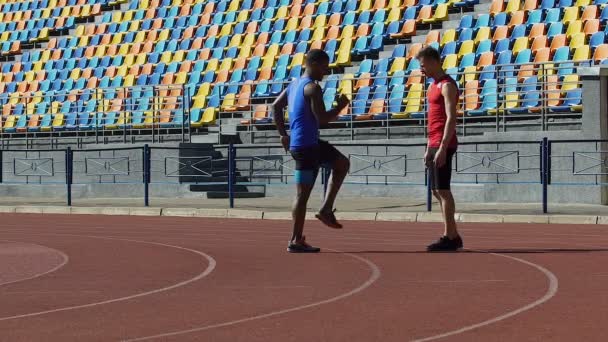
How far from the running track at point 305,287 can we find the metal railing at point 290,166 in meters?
4.80

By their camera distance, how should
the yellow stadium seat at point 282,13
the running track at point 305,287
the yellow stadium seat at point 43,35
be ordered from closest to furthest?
the running track at point 305,287 → the yellow stadium seat at point 282,13 → the yellow stadium seat at point 43,35

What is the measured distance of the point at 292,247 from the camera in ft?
41.8

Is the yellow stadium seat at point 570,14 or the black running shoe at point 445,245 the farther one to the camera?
the yellow stadium seat at point 570,14

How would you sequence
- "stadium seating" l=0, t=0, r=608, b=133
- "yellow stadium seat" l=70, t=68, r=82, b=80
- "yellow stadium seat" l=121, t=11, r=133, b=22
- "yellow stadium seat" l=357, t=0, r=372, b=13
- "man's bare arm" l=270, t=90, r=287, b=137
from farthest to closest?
"yellow stadium seat" l=121, t=11, r=133, b=22
"yellow stadium seat" l=70, t=68, r=82, b=80
"yellow stadium seat" l=357, t=0, r=372, b=13
"stadium seating" l=0, t=0, r=608, b=133
"man's bare arm" l=270, t=90, r=287, b=137

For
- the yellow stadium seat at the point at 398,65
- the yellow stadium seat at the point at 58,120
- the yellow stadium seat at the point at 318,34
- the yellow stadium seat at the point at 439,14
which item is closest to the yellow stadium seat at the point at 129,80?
the yellow stadium seat at the point at 58,120

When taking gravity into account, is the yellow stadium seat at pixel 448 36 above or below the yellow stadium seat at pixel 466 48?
above

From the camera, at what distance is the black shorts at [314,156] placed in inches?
490

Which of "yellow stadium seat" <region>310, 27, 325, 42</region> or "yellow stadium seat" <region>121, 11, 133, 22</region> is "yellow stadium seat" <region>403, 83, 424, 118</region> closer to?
"yellow stadium seat" <region>310, 27, 325, 42</region>

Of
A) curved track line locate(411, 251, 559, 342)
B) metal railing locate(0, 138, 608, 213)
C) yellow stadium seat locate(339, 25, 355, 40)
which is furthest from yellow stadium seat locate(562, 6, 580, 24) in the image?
curved track line locate(411, 251, 559, 342)

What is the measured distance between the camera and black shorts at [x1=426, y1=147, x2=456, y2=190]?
12320 mm

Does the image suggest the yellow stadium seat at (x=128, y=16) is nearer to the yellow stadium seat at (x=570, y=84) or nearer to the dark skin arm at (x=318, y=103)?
the yellow stadium seat at (x=570, y=84)

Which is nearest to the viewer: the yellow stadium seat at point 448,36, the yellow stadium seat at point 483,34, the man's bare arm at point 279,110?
the man's bare arm at point 279,110

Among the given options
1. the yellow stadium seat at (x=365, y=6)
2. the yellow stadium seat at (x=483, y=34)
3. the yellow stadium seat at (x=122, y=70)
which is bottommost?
the yellow stadium seat at (x=122, y=70)

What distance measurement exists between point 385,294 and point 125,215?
42.8 feet
